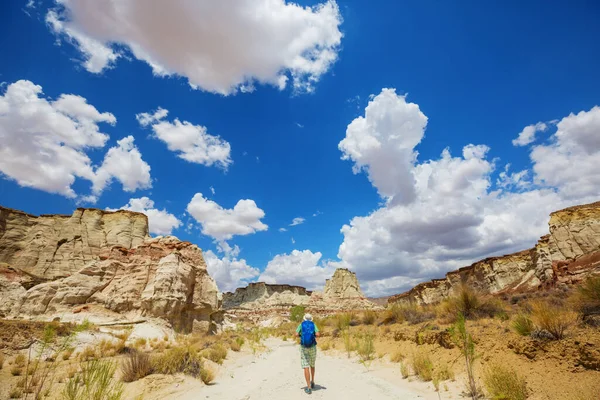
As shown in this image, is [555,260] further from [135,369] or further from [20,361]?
[20,361]

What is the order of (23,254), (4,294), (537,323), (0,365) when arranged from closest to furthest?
1. (537,323)
2. (0,365)
3. (4,294)
4. (23,254)

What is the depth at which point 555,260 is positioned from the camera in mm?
Result: 30953

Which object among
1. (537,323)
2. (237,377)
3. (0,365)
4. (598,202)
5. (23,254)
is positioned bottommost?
(237,377)

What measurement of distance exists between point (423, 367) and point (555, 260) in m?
34.1

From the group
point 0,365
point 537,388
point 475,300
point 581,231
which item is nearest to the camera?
point 537,388

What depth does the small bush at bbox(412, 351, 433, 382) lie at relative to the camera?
692 centimetres

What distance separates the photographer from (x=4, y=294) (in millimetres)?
17797

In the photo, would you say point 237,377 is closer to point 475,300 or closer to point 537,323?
point 537,323

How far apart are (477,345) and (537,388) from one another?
8.22ft

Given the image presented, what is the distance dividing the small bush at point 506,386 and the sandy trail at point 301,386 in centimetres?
132

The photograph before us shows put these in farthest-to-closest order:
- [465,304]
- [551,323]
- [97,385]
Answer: [465,304] → [551,323] → [97,385]

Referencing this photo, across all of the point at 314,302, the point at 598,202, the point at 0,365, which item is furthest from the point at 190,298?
the point at 314,302

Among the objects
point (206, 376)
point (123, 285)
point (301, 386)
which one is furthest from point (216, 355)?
point (123, 285)

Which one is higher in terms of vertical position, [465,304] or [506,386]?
[465,304]
